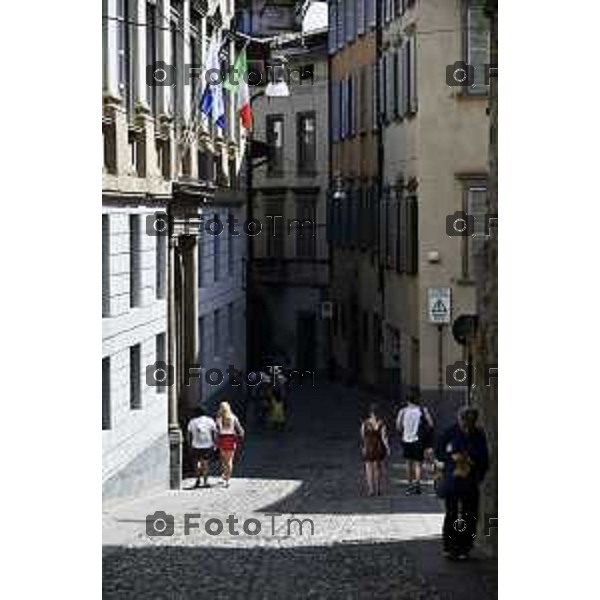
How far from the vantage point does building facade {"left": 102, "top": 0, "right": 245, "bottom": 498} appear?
11117mm

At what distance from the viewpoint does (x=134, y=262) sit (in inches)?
464

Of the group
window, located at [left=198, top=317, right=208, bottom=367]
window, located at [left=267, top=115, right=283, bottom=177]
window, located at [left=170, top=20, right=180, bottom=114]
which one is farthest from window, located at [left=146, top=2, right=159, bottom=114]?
window, located at [left=198, top=317, right=208, bottom=367]

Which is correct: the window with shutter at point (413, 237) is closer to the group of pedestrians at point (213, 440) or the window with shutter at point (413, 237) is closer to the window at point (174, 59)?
the group of pedestrians at point (213, 440)

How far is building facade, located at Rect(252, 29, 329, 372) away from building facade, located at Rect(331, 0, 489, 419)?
228mm

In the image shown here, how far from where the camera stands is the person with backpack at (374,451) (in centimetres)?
1232

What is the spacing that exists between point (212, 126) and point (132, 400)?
2.18 metres

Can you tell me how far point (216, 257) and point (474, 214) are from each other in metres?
2.20
